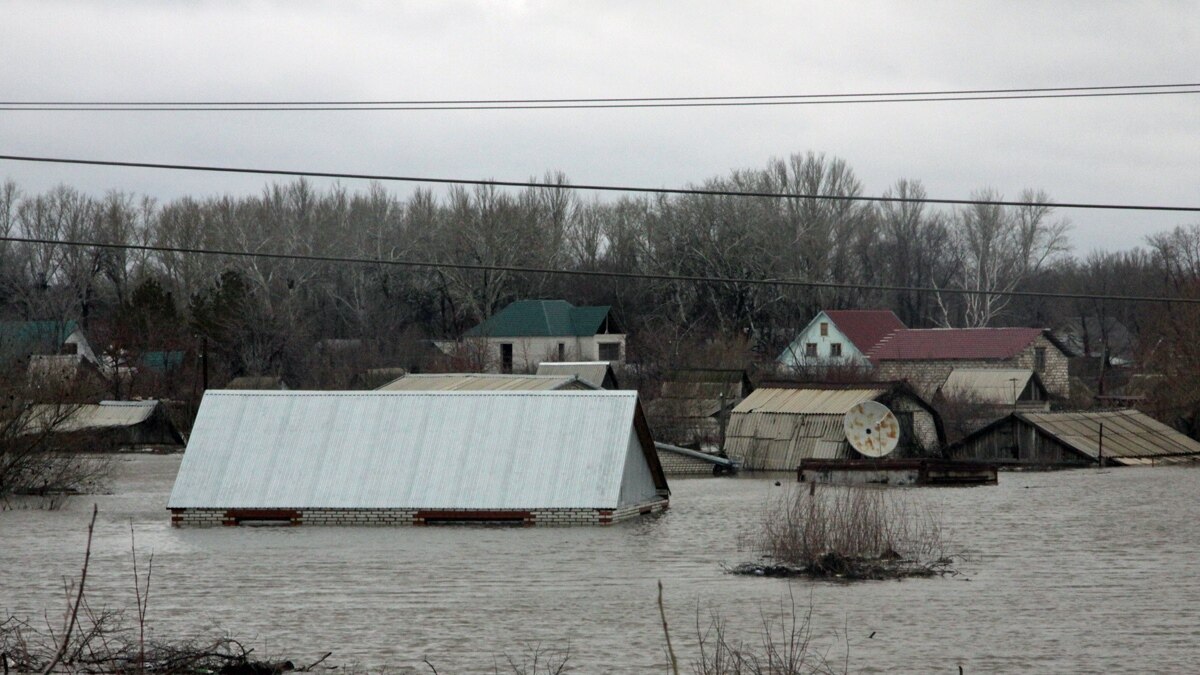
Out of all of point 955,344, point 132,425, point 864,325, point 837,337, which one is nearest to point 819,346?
point 837,337

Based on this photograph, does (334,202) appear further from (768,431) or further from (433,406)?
(433,406)

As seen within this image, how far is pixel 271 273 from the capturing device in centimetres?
9856

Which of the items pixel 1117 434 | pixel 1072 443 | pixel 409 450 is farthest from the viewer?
pixel 1117 434

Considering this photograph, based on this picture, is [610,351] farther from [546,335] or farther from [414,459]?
[414,459]

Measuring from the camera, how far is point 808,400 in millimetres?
62750

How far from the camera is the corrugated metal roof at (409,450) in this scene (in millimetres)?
35875

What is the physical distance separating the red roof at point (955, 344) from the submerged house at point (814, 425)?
68.5 feet

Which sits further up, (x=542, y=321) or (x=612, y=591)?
(x=542, y=321)

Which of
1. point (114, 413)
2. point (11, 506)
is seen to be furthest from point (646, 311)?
point (11, 506)

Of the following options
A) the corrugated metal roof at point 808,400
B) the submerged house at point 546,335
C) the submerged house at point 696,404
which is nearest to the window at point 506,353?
the submerged house at point 546,335

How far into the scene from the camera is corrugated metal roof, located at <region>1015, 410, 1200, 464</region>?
6019 cm

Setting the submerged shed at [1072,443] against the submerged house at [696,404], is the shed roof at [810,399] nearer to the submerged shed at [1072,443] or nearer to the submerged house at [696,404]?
the submerged house at [696,404]

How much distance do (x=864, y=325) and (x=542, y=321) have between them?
20.2 metres

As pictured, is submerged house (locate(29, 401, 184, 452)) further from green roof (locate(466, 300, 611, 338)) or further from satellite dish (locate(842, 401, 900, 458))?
satellite dish (locate(842, 401, 900, 458))
